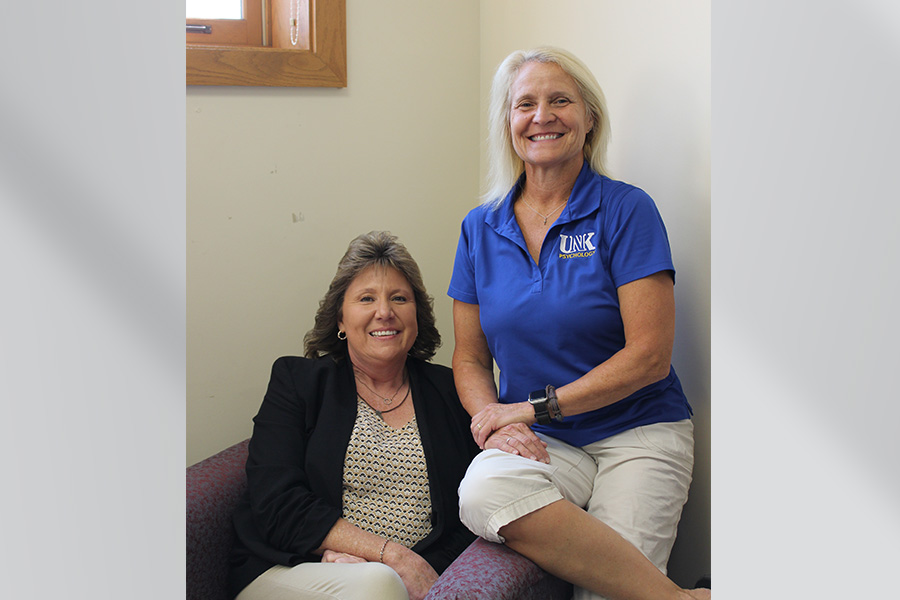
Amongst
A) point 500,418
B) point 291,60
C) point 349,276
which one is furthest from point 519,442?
point 291,60

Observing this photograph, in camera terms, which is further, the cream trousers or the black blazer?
the black blazer

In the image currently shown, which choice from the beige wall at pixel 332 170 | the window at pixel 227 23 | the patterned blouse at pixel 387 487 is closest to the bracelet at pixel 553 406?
the patterned blouse at pixel 387 487

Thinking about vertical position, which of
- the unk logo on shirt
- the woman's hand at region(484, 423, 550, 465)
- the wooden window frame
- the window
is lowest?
the woman's hand at region(484, 423, 550, 465)

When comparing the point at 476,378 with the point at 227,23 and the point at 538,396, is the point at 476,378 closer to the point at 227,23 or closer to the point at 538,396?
the point at 538,396

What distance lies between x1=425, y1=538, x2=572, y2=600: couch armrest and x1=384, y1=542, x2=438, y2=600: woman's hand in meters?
0.28

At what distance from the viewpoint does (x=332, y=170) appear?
2.68 m

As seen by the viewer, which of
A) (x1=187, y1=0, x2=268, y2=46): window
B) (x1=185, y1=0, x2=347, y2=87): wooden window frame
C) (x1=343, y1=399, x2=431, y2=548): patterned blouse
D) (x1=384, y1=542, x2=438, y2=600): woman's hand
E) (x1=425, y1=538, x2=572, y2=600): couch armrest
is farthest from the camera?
(x1=187, y1=0, x2=268, y2=46): window

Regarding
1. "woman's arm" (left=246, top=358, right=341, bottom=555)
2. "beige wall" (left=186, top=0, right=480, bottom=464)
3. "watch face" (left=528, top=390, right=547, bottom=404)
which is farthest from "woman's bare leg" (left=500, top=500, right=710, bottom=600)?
"beige wall" (left=186, top=0, right=480, bottom=464)

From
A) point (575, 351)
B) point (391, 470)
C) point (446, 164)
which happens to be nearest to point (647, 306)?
point (575, 351)

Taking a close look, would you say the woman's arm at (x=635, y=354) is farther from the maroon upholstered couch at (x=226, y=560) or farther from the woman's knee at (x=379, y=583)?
the woman's knee at (x=379, y=583)

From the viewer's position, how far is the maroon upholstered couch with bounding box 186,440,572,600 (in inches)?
51.6

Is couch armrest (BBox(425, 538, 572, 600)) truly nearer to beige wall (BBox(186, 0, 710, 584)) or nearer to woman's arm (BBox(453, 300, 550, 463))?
woman's arm (BBox(453, 300, 550, 463))

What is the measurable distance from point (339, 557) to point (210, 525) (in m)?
0.33

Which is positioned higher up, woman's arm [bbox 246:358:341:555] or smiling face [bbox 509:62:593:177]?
smiling face [bbox 509:62:593:177]
